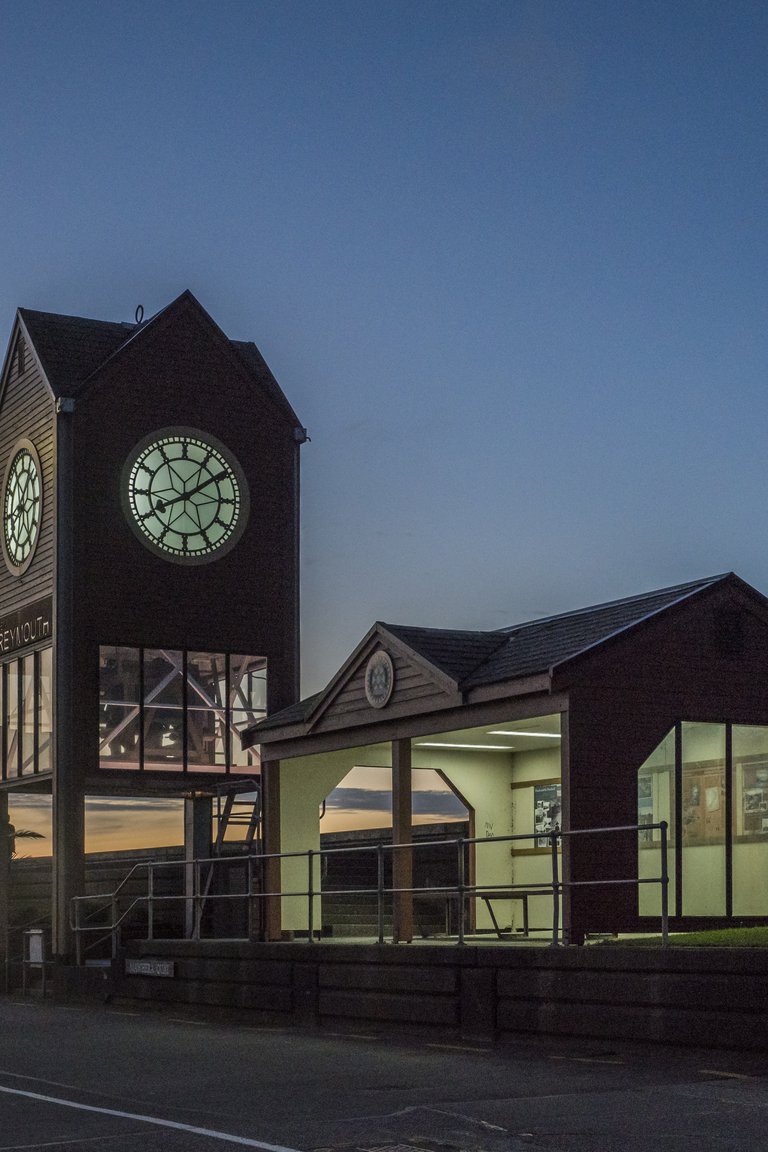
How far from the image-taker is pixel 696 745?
19.4 m

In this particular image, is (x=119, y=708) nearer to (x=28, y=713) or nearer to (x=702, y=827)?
(x=28, y=713)

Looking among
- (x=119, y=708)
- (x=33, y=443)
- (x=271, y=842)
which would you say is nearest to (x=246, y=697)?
(x=119, y=708)

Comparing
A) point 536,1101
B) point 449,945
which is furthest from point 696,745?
point 536,1101

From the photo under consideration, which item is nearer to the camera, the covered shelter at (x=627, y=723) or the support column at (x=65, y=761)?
the covered shelter at (x=627, y=723)

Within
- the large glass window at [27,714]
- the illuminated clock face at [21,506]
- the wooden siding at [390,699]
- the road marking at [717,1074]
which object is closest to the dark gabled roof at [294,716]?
the wooden siding at [390,699]

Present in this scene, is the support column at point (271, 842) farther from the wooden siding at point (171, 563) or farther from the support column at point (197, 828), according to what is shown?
the wooden siding at point (171, 563)

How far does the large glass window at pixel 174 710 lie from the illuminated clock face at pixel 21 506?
2.83 m

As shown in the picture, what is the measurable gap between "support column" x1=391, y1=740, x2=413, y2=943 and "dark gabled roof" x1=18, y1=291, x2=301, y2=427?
12372 mm

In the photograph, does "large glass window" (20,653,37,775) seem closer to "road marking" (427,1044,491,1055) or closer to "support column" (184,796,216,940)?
"support column" (184,796,216,940)

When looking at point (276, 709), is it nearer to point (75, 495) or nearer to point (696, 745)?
point (75, 495)

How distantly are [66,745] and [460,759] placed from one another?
28.1 feet

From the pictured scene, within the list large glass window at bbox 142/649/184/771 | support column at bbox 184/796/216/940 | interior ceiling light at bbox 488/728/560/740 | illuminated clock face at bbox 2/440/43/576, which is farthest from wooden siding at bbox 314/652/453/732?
illuminated clock face at bbox 2/440/43/576

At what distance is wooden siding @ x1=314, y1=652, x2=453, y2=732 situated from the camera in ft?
69.1

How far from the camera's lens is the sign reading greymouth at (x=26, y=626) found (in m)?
30.9
